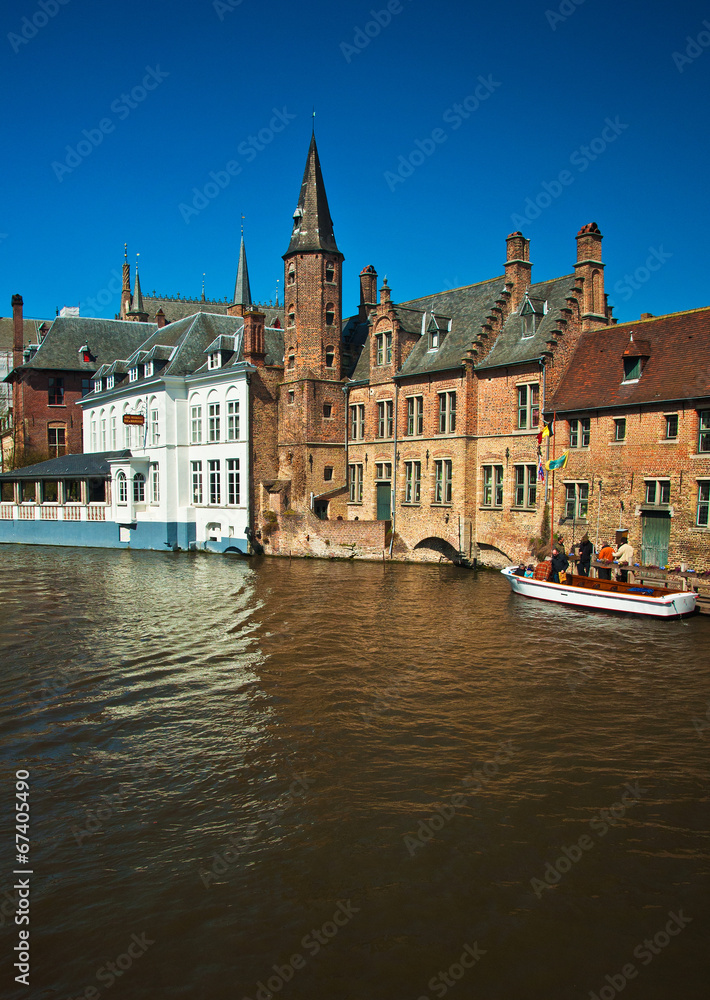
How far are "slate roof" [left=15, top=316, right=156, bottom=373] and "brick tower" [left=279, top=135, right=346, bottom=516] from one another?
23.0 metres

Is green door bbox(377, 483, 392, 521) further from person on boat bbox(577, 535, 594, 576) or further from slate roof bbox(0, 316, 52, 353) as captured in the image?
slate roof bbox(0, 316, 52, 353)

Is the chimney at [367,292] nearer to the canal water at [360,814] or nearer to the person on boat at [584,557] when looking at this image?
the person on boat at [584,557]

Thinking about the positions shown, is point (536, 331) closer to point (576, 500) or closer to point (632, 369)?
point (632, 369)

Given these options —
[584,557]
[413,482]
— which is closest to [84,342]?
[413,482]

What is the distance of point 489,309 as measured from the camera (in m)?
32.2

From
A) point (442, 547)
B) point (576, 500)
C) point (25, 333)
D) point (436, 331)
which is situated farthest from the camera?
point (25, 333)

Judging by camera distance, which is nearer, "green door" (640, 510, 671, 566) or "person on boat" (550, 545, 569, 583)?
"person on boat" (550, 545, 569, 583)

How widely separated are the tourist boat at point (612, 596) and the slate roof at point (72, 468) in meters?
27.4

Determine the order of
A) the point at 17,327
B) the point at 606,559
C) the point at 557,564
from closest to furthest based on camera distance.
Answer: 1. the point at 606,559
2. the point at 557,564
3. the point at 17,327

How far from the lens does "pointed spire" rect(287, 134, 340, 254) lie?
36500 mm

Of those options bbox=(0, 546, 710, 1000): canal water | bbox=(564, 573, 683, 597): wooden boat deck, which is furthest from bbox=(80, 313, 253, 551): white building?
bbox=(0, 546, 710, 1000): canal water

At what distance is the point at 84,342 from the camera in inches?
2165

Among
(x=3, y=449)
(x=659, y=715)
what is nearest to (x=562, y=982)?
(x=659, y=715)

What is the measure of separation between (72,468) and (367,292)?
72.4 feet
